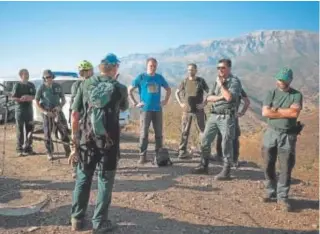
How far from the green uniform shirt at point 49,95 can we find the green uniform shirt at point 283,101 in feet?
16.5

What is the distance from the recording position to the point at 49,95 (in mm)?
9258

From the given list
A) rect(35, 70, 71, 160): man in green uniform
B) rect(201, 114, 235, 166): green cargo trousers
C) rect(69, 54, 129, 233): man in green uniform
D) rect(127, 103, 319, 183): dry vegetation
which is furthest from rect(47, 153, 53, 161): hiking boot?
rect(69, 54, 129, 233): man in green uniform

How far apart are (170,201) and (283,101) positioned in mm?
2350

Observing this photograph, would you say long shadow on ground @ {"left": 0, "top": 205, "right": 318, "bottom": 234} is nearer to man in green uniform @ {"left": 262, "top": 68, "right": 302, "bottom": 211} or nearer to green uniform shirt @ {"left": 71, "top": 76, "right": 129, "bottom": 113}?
man in green uniform @ {"left": 262, "top": 68, "right": 302, "bottom": 211}

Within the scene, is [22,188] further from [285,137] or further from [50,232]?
[285,137]

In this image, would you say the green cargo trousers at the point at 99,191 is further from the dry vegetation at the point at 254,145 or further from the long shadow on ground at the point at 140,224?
the dry vegetation at the point at 254,145

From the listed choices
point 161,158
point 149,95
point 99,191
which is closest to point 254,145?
point 161,158

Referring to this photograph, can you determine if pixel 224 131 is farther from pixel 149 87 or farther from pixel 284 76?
pixel 149 87

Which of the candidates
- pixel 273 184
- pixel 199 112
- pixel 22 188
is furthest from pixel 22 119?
pixel 273 184

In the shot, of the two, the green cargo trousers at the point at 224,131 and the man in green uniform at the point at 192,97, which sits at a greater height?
the man in green uniform at the point at 192,97

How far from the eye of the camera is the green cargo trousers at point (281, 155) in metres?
6.20

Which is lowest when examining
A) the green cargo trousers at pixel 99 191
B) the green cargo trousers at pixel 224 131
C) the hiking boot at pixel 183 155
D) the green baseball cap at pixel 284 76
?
the hiking boot at pixel 183 155

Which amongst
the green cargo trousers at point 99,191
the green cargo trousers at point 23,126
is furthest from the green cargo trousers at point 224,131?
the green cargo trousers at point 23,126

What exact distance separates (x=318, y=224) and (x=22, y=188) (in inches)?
190
